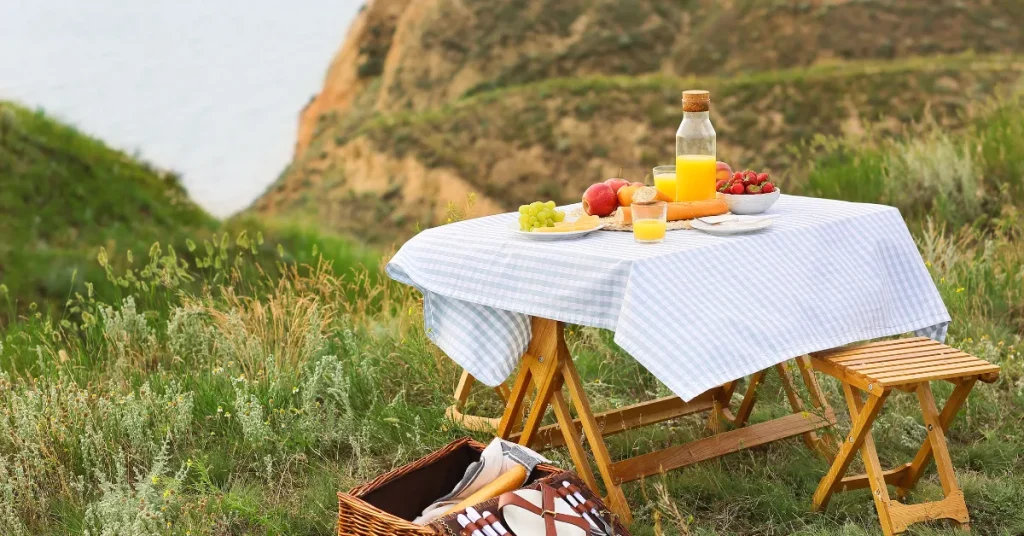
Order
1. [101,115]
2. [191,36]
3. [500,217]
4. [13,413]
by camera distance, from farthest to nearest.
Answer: [191,36], [101,115], [13,413], [500,217]

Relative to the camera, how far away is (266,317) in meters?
4.47

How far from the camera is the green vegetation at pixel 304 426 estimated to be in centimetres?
317

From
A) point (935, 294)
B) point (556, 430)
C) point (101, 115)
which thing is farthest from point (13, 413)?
point (101, 115)

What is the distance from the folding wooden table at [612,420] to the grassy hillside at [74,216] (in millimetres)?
11441

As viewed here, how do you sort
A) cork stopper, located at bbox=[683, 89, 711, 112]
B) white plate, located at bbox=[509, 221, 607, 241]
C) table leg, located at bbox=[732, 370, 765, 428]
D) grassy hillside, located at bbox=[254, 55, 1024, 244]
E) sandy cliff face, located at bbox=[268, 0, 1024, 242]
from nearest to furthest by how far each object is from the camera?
white plate, located at bbox=[509, 221, 607, 241] → cork stopper, located at bbox=[683, 89, 711, 112] → table leg, located at bbox=[732, 370, 765, 428] → grassy hillside, located at bbox=[254, 55, 1024, 244] → sandy cliff face, located at bbox=[268, 0, 1024, 242]

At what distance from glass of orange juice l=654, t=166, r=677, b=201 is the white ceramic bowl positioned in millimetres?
171

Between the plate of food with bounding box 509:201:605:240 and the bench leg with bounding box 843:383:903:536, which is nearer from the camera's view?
the bench leg with bounding box 843:383:903:536

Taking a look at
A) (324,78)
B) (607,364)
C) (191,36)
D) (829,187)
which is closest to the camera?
(607,364)

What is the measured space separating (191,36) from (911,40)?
70.6 ft

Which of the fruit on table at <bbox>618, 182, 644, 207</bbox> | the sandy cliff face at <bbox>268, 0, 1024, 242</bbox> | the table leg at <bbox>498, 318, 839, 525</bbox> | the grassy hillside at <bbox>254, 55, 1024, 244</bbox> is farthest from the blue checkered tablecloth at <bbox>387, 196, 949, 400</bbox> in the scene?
the grassy hillside at <bbox>254, 55, 1024, 244</bbox>

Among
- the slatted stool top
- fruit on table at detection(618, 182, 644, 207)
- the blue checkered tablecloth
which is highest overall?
fruit on table at detection(618, 182, 644, 207)

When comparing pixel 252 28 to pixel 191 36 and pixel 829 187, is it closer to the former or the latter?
pixel 191 36

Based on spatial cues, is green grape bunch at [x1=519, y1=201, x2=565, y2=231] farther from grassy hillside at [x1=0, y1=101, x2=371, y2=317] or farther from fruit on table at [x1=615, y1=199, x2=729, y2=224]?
grassy hillside at [x1=0, y1=101, x2=371, y2=317]

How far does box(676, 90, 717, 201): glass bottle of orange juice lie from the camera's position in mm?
3070
